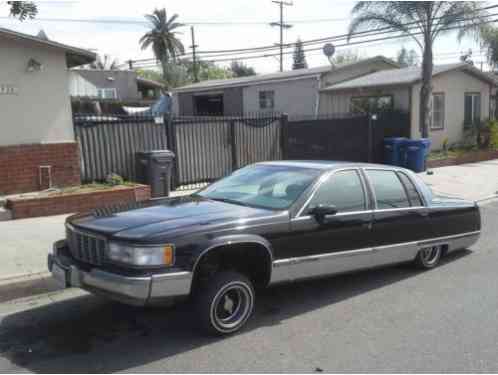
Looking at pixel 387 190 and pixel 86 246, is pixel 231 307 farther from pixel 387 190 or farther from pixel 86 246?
pixel 387 190

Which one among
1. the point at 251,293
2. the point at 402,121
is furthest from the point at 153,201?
the point at 402,121

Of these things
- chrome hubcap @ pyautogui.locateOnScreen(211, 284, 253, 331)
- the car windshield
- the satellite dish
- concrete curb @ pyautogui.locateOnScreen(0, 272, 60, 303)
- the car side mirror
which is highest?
the satellite dish

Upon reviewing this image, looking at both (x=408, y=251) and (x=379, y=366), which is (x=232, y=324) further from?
(x=408, y=251)

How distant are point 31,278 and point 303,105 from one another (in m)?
19.2

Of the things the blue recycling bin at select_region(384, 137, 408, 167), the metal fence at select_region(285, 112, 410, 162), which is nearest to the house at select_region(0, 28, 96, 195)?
the metal fence at select_region(285, 112, 410, 162)

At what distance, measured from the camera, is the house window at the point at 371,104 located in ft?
64.8

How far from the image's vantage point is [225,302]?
436 centimetres

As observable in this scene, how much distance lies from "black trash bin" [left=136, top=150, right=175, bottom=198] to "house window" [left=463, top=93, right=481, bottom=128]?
48.4ft

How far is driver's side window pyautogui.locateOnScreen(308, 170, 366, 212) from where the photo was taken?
5.14 meters

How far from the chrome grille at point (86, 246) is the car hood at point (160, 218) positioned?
0.20 feet

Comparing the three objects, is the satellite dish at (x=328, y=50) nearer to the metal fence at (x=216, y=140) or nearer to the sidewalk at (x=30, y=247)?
the metal fence at (x=216, y=140)

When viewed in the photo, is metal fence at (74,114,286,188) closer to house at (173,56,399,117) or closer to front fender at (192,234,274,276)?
front fender at (192,234,274,276)

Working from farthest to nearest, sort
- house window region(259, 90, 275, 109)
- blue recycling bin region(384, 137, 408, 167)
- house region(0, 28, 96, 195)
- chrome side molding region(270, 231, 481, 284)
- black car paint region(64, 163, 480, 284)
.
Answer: house window region(259, 90, 275, 109), blue recycling bin region(384, 137, 408, 167), house region(0, 28, 96, 195), chrome side molding region(270, 231, 481, 284), black car paint region(64, 163, 480, 284)

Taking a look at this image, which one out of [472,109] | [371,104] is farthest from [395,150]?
[472,109]
